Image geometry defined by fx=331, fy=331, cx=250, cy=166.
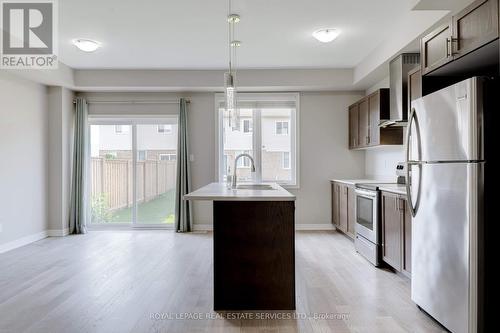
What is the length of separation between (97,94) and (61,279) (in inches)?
140

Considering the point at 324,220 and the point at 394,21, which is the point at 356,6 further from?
the point at 324,220

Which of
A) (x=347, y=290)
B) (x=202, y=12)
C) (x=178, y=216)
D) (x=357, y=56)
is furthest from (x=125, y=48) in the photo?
(x=347, y=290)

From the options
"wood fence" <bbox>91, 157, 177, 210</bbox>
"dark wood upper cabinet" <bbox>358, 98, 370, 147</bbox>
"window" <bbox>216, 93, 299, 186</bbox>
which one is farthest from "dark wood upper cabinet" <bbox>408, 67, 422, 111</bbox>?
"wood fence" <bbox>91, 157, 177, 210</bbox>

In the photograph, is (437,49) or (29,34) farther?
(29,34)

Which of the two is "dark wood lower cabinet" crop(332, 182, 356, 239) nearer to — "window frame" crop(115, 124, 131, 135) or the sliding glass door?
the sliding glass door

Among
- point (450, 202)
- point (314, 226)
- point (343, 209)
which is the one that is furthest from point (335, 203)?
point (450, 202)

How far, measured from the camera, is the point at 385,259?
11.7ft

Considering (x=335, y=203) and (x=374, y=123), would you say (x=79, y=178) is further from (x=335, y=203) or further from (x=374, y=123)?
(x=374, y=123)

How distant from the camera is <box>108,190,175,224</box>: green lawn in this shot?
5934mm

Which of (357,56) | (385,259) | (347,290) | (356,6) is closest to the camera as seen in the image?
(347,290)

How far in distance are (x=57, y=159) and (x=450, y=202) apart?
5562 mm

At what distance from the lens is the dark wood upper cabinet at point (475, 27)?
76.7 inches

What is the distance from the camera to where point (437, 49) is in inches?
101

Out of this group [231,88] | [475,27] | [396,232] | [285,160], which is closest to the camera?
[475,27]
